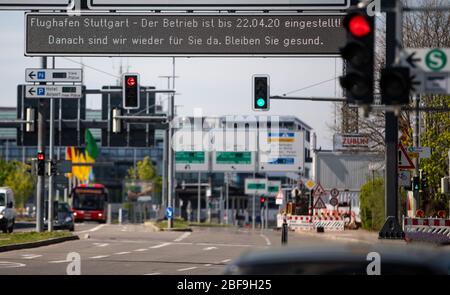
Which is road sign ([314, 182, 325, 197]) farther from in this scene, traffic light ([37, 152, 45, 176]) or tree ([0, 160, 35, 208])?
tree ([0, 160, 35, 208])

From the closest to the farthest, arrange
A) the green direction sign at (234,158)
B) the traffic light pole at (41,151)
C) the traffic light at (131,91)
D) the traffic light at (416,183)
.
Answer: the traffic light at (131,91), the traffic light at (416,183), the traffic light pole at (41,151), the green direction sign at (234,158)

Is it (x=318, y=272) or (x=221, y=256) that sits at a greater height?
(x=318, y=272)

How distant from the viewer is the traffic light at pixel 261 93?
3312 centimetres

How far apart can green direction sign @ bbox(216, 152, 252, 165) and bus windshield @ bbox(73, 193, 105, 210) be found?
18.4m

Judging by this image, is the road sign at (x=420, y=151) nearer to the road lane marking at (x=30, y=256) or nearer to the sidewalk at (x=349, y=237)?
the sidewalk at (x=349, y=237)

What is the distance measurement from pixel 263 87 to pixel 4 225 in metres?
20.7

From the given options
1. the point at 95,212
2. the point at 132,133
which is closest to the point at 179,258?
the point at 132,133

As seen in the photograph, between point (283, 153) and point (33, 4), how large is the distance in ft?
251

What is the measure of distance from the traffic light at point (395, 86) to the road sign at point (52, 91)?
2277 centimetres

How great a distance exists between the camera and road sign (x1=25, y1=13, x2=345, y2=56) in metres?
26.0

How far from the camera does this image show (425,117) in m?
47.5

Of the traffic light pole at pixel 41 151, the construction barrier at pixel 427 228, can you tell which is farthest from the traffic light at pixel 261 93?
the traffic light pole at pixel 41 151

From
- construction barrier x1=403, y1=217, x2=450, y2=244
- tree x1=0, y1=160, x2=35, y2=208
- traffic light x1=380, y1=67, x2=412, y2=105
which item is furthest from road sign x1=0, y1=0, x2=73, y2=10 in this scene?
tree x1=0, y1=160, x2=35, y2=208
